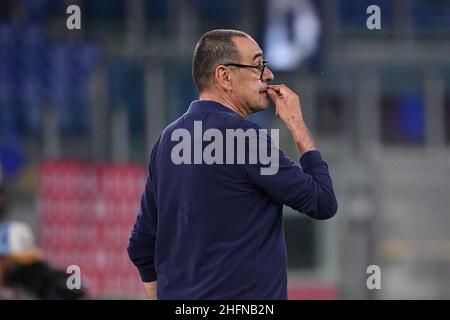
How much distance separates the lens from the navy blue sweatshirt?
13.9ft

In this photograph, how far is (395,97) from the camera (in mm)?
19156

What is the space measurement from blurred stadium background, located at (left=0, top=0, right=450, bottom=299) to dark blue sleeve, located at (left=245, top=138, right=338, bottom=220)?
13243 millimetres

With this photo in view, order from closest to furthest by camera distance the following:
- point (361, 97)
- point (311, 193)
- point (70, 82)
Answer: point (311, 193) → point (70, 82) → point (361, 97)

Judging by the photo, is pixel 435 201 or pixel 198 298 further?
pixel 435 201

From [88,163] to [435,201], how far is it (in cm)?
552

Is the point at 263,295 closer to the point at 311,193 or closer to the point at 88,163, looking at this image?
the point at 311,193

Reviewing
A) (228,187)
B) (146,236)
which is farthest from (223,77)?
(146,236)

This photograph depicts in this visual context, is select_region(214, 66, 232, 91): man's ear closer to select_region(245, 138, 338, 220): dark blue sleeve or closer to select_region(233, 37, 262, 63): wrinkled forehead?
select_region(233, 37, 262, 63): wrinkled forehead

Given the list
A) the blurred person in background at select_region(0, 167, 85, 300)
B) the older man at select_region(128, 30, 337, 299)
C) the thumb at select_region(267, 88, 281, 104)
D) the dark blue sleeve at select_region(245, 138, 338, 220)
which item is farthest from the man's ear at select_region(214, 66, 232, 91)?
the blurred person in background at select_region(0, 167, 85, 300)
